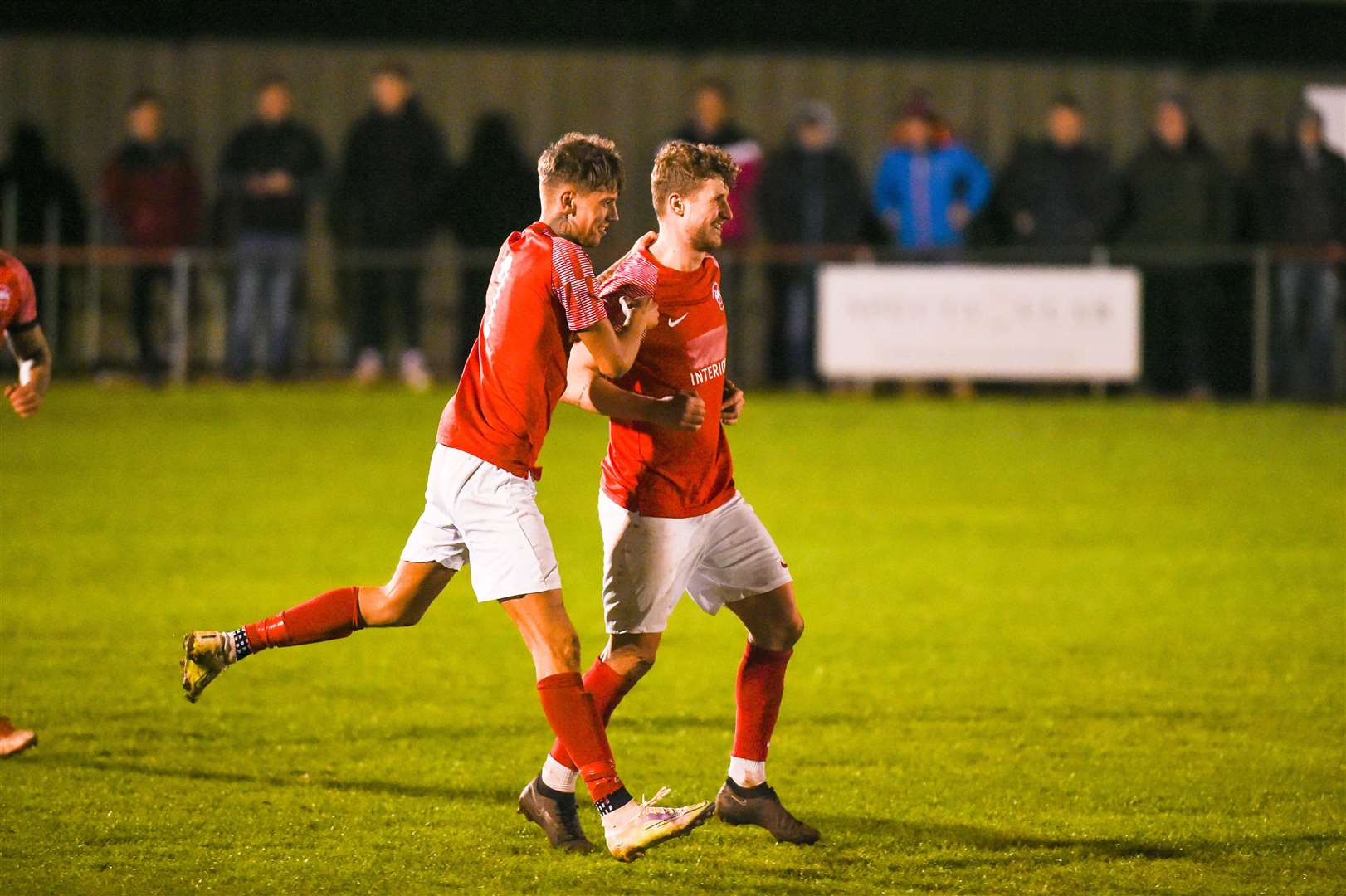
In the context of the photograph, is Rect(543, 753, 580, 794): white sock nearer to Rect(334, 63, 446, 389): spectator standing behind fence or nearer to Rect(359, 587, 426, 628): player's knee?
Rect(359, 587, 426, 628): player's knee

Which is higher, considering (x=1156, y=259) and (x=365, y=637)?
(x=1156, y=259)

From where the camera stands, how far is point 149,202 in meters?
18.2

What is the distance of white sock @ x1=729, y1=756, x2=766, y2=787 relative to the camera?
591 centimetres

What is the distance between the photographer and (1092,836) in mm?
5828

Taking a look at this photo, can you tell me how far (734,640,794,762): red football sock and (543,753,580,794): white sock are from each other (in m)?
0.53

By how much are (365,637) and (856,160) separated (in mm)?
13217

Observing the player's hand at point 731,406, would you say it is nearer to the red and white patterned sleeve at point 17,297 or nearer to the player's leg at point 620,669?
the player's leg at point 620,669

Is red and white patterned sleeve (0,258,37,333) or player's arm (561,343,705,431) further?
red and white patterned sleeve (0,258,37,333)

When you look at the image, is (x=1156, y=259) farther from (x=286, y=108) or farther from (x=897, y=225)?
(x=286, y=108)

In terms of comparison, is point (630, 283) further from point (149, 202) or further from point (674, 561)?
point (149, 202)

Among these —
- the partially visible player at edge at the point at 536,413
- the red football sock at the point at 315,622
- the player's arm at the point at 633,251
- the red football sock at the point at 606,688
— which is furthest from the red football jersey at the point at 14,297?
the red football sock at the point at 606,688

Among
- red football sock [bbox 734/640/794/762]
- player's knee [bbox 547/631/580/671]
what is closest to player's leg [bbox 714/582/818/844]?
red football sock [bbox 734/640/794/762]

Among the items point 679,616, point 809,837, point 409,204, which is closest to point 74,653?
point 679,616

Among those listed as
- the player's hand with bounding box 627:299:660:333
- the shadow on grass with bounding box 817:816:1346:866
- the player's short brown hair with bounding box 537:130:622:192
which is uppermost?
the player's short brown hair with bounding box 537:130:622:192
